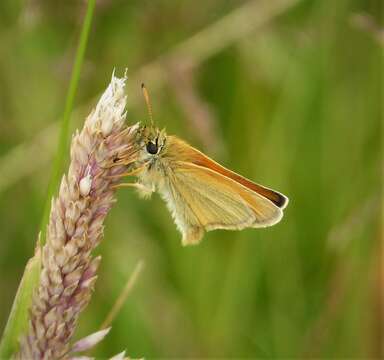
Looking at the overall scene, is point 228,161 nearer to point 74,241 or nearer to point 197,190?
point 197,190

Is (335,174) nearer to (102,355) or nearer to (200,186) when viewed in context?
(200,186)

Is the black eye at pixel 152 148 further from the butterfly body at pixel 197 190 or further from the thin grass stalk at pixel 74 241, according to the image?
the thin grass stalk at pixel 74 241

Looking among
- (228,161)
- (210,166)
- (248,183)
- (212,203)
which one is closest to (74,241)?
(210,166)

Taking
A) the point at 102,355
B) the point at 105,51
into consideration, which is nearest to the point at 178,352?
the point at 102,355

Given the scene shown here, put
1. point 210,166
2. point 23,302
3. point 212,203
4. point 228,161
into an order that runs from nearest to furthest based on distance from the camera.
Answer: point 23,302 → point 210,166 → point 212,203 → point 228,161

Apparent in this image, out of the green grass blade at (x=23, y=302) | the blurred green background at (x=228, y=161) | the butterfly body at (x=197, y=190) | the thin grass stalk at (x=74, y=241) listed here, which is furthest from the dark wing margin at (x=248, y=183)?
the green grass blade at (x=23, y=302)

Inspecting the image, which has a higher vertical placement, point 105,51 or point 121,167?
point 105,51
